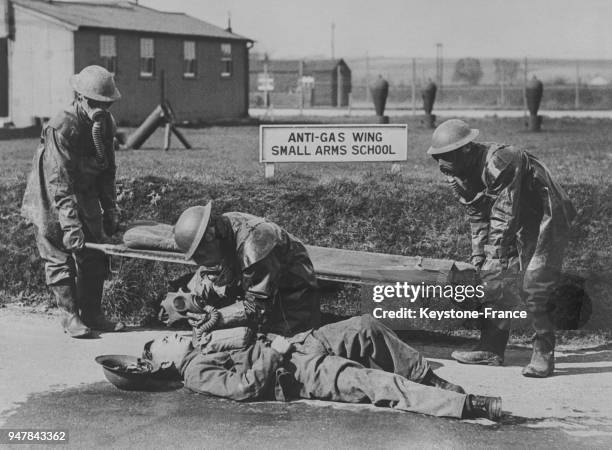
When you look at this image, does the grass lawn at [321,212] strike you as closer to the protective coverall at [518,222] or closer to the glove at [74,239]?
the glove at [74,239]

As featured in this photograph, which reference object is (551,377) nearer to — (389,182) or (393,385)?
(393,385)

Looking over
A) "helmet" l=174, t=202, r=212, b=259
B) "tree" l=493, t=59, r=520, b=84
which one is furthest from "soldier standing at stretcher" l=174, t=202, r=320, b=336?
"tree" l=493, t=59, r=520, b=84

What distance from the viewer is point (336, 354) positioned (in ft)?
20.0

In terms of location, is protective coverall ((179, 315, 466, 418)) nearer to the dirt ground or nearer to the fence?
the dirt ground

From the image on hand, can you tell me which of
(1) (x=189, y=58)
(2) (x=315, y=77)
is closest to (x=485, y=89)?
(2) (x=315, y=77)

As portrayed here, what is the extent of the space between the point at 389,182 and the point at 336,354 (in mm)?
5851

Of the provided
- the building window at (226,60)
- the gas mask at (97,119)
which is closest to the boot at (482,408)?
the gas mask at (97,119)

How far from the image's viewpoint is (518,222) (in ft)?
22.2

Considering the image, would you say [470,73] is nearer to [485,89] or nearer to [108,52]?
[485,89]

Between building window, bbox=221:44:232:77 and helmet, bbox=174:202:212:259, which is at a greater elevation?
building window, bbox=221:44:232:77

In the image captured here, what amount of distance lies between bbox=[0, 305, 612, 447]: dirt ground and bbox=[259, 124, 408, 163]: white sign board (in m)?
3.84

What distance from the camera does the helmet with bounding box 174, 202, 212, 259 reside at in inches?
241

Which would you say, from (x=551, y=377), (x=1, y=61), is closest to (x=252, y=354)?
(x=551, y=377)

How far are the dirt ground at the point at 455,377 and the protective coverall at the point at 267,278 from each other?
69cm
